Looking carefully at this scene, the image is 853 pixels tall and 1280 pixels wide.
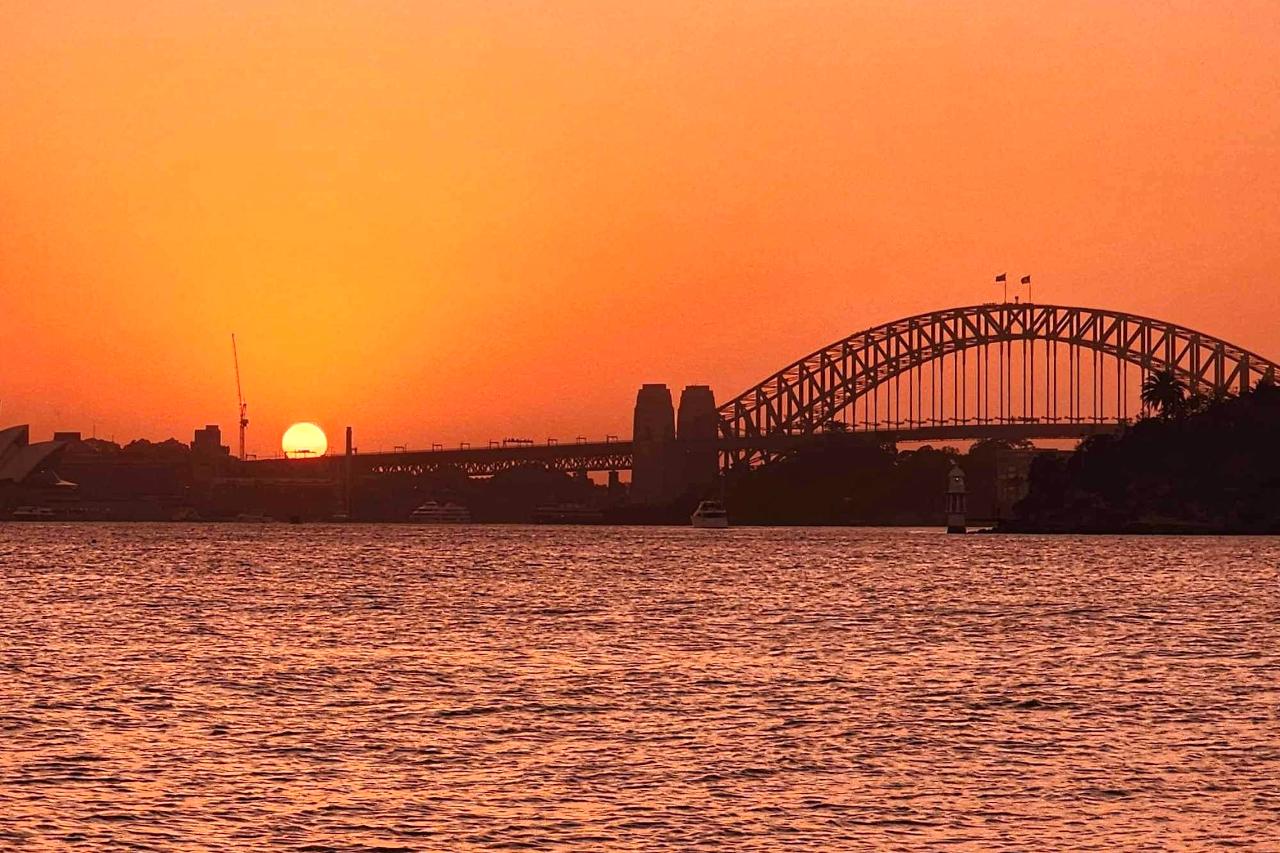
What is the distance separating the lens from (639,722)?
4031 cm

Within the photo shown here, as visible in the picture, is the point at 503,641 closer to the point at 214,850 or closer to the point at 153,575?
the point at 214,850

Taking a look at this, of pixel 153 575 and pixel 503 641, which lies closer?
pixel 503 641

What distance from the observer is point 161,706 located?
42656 mm

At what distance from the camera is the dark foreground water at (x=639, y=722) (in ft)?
95.8

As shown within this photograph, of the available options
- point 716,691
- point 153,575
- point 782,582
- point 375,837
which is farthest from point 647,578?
point 375,837

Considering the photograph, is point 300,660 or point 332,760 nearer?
point 332,760

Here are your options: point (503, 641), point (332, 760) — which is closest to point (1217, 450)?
point (503, 641)

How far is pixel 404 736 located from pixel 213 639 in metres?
25.1

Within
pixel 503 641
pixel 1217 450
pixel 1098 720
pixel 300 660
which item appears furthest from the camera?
pixel 1217 450

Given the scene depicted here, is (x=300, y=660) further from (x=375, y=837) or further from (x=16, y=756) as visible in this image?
(x=375, y=837)

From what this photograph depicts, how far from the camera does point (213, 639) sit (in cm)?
6197

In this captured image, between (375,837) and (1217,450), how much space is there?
548 ft

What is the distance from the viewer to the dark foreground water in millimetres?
29188

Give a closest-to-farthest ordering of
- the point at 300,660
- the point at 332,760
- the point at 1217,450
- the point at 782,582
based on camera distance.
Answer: the point at 332,760 → the point at 300,660 → the point at 782,582 → the point at 1217,450
